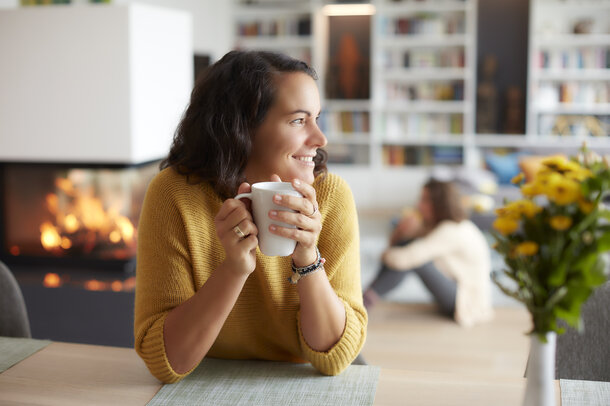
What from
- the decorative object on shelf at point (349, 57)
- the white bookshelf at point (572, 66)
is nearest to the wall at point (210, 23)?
the decorative object on shelf at point (349, 57)

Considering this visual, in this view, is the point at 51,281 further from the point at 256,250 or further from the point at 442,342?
the point at 256,250

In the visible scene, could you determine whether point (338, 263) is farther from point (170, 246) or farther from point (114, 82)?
point (114, 82)

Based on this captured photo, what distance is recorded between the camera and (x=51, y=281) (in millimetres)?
3227

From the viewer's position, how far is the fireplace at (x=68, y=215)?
3396 mm

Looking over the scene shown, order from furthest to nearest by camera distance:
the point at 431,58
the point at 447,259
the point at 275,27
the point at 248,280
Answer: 1. the point at 275,27
2. the point at 431,58
3. the point at 447,259
4. the point at 248,280

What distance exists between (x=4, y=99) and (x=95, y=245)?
2.79 ft

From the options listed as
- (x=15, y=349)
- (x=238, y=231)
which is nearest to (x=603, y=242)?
(x=238, y=231)

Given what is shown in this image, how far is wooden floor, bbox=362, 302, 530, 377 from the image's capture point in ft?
9.37

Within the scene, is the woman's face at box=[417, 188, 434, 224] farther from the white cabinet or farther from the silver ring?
the silver ring

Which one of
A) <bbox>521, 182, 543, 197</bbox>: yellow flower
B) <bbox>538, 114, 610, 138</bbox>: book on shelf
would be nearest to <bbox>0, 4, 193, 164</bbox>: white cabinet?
<bbox>521, 182, 543, 197</bbox>: yellow flower

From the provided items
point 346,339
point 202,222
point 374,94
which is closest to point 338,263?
point 346,339

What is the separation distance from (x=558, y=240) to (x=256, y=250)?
0.64 meters

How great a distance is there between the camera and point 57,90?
328cm

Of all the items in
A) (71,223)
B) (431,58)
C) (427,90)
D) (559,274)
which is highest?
(431,58)
